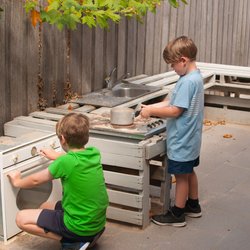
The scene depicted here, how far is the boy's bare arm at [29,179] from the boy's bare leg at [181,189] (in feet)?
4.25

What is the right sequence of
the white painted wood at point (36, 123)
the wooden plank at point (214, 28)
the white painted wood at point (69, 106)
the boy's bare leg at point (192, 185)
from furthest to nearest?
the wooden plank at point (214, 28) → the white painted wood at point (69, 106) → the white painted wood at point (36, 123) → the boy's bare leg at point (192, 185)

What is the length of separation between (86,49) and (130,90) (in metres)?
0.84

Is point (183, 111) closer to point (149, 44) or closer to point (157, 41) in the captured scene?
point (149, 44)

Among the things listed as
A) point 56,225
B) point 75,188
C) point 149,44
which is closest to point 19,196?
point 56,225

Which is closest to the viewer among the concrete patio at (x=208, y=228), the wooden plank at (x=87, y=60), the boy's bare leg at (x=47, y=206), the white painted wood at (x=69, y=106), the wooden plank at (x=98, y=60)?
the boy's bare leg at (x=47, y=206)

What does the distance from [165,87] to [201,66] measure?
1839 millimetres

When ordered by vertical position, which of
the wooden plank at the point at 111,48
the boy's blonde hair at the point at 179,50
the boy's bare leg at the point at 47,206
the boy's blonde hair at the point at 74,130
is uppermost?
the boy's blonde hair at the point at 179,50

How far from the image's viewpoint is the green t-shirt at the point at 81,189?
13.5 feet

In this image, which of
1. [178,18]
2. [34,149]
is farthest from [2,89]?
[178,18]

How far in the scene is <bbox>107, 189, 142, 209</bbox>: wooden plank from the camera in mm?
4965

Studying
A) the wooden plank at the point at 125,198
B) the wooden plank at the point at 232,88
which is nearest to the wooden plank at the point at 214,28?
the wooden plank at the point at 232,88

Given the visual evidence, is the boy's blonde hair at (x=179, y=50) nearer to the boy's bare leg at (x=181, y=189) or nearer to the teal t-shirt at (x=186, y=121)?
the teal t-shirt at (x=186, y=121)

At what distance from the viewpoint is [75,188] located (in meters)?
4.14

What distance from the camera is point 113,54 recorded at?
7.81 m
